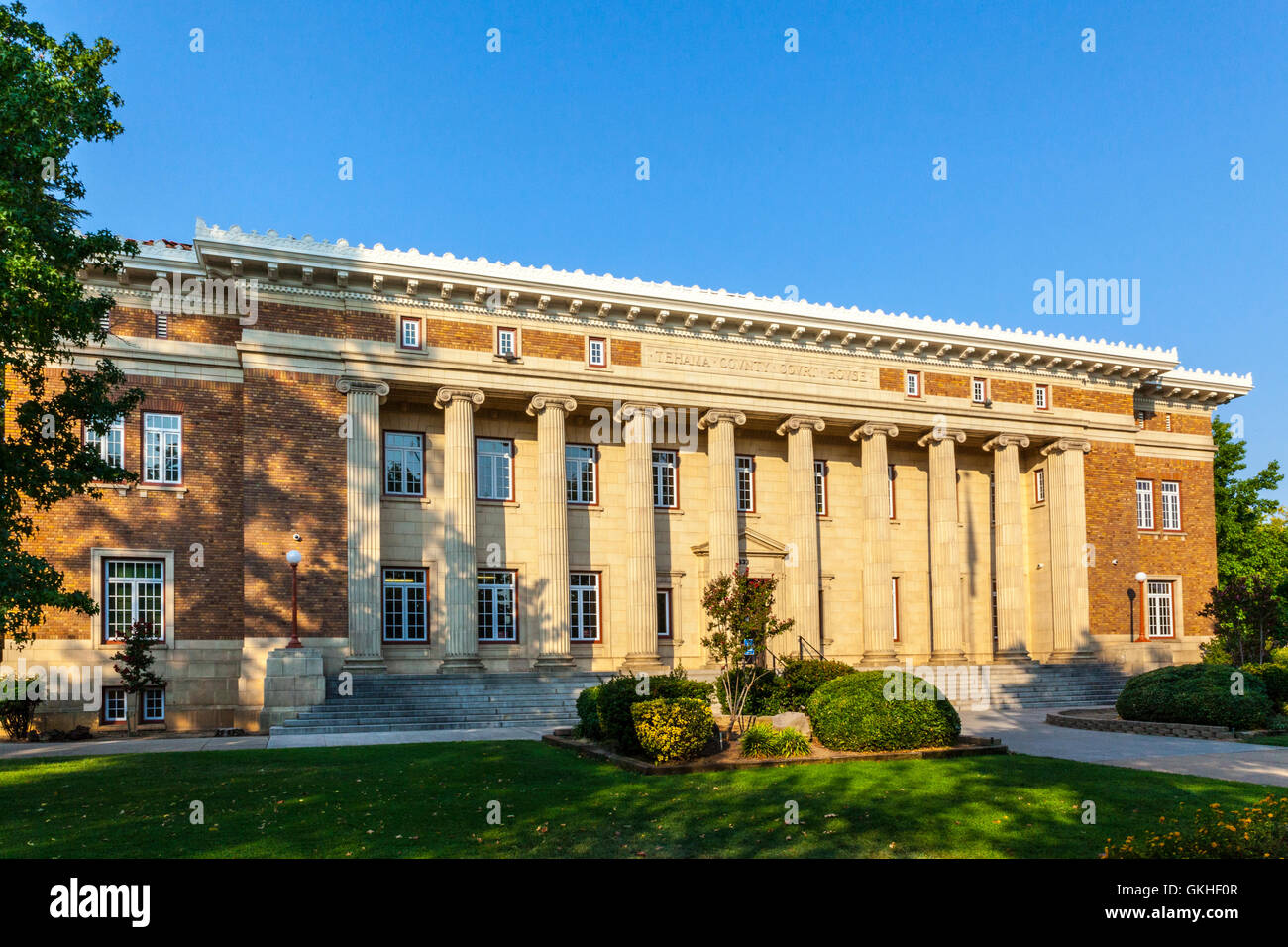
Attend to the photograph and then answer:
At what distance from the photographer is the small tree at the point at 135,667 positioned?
25.9 meters

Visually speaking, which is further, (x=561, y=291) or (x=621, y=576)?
(x=621, y=576)

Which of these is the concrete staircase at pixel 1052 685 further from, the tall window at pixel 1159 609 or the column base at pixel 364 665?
the column base at pixel 364 665

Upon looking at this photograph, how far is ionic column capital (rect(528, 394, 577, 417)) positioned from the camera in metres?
31.2

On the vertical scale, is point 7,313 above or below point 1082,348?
below

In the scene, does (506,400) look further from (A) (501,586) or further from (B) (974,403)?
(B) (974,403)

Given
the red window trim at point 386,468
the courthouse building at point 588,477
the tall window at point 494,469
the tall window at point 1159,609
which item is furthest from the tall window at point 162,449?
the tall window at point 1159,609

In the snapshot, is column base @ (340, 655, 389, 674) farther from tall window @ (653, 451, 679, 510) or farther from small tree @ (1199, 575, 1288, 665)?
small tree @ (1199, 575, 1288, 665)

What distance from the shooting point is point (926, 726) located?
17641mm

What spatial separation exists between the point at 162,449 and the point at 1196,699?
88.7 feet

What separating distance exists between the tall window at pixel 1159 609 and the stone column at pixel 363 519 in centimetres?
2980

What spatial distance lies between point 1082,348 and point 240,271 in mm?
29698

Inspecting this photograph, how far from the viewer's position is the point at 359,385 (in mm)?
28953
